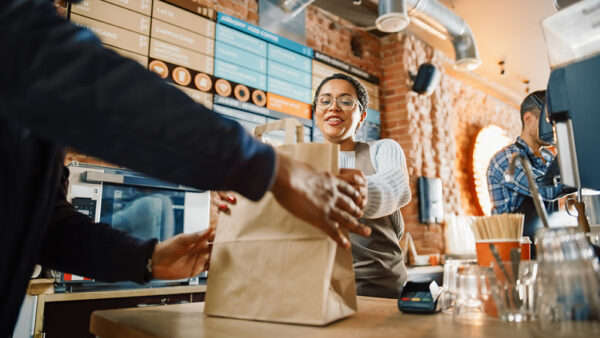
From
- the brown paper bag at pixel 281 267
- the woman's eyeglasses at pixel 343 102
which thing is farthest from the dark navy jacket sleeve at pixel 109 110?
the woman's eyeglasses at pixel 343 102

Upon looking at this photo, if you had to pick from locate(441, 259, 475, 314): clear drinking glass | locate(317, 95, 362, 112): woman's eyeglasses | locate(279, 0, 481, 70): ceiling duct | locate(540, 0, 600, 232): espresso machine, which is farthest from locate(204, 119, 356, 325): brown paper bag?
locate(279, 0, 481, 70): ceiling duct

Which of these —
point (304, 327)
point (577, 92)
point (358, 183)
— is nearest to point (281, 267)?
point (304, 327)

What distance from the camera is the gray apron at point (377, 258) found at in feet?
5.20

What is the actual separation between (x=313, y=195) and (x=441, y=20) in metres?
3.15

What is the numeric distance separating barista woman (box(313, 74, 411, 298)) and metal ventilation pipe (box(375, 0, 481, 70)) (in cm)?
122

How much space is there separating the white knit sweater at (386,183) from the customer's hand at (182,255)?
0.42 m

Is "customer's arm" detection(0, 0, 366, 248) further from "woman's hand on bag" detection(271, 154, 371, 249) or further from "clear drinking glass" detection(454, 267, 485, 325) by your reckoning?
"clear drinking glass" detection(454, 267, 485, 325)

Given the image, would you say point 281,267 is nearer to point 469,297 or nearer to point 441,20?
point 469,297

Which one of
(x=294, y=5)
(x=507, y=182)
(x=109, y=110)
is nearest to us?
(x=109, y=110)

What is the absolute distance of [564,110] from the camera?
37.8 inches

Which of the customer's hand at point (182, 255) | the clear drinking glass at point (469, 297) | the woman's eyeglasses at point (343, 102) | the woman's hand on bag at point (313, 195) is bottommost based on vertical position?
the clear drinking glass at point (469, 297)

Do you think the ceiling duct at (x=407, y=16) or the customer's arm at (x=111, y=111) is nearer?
the customer's arm at (x=111, y=111)

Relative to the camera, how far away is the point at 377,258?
1.61 metres

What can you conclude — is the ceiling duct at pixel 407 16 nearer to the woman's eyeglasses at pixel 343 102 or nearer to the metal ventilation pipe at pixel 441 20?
the metal ventilation pipe at pixel 441 20
